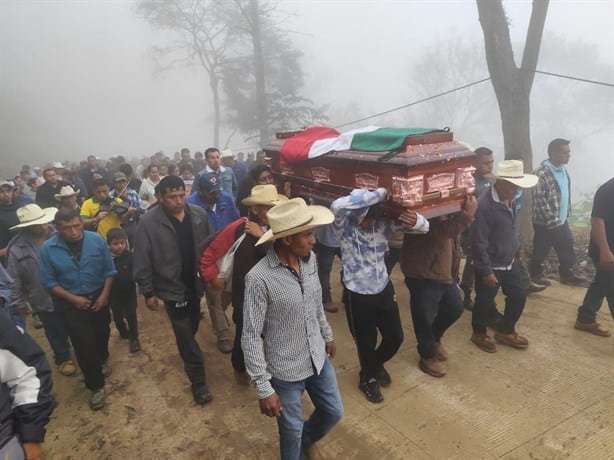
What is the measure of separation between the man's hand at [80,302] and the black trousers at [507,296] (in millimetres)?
3629

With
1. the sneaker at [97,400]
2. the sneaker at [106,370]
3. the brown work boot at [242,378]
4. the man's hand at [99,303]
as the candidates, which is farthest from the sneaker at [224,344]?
the man's hand at [99,303]

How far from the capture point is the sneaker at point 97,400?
3.45 meters

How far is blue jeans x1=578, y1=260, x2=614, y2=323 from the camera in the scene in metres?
3.87

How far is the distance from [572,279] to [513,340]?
83.4 inches

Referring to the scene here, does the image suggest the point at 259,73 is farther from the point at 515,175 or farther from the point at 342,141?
the point at 515,175

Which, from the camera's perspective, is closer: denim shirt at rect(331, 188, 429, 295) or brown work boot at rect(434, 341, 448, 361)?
denim shirt at rect(331, 188, 429, 295)

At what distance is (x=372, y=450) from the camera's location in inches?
111

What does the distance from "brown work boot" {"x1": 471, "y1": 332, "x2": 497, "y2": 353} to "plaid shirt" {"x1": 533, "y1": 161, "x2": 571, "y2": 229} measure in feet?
6.90

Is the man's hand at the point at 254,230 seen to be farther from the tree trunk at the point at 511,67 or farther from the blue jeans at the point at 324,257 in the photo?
the tree trunk at the point at 511,67

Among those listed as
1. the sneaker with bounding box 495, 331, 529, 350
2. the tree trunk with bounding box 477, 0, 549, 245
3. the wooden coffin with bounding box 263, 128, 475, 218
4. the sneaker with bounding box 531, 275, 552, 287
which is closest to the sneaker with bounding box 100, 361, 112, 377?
the wooden coffin with bounding box 263, 128, 475, 218

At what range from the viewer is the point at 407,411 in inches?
125

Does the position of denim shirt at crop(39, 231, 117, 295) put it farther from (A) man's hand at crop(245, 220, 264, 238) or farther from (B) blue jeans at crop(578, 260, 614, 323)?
(B) blue jeans at crop(578, 260, 614, 323)

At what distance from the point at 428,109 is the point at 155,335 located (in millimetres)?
40589

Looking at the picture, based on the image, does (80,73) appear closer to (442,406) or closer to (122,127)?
(122,127)
